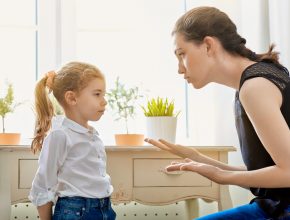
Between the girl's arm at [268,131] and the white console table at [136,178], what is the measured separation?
0.86 meters

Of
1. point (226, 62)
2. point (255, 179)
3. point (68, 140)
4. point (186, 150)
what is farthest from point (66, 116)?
point (255, 179)

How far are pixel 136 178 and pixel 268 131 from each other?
0.99 meters

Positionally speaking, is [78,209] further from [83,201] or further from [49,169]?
[49,169]

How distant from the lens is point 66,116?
1812 mm

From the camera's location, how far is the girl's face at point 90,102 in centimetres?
178

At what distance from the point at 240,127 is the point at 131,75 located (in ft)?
4.63

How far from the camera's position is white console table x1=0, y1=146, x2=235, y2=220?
6.46 feet

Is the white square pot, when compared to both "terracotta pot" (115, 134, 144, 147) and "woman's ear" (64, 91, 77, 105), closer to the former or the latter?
"terracotta pot" (115, 134, 144, 147)

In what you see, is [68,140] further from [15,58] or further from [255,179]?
[15,58]

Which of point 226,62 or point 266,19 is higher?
point 266,19

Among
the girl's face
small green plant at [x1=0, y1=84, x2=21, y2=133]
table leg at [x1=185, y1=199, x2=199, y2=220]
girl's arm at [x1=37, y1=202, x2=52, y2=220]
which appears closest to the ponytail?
the girl's face

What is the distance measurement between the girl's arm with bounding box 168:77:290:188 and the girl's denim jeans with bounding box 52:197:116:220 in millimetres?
614

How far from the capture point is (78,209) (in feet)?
5.42

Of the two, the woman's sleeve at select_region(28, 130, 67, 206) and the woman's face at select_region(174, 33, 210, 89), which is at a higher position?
the woman's face at select_region(174, 33, 210, 89)
